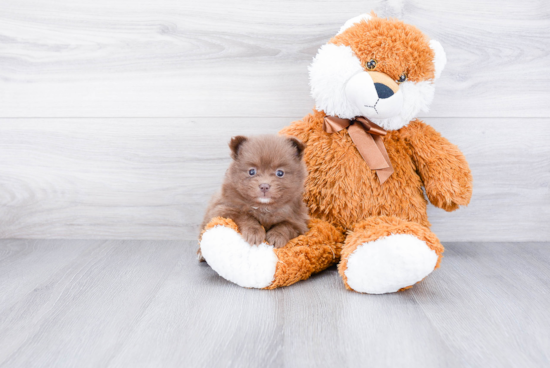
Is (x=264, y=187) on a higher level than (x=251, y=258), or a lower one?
higher

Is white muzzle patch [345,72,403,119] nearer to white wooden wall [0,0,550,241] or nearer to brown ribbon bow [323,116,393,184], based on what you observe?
brown ribbon bow [323,116,393,184]

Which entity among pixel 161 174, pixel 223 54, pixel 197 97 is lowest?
pixel 161 174

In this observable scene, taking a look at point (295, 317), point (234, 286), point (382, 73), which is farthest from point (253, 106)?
point (295, 317)

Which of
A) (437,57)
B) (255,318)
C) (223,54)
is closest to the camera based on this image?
(255,318)

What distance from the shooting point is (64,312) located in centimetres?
84

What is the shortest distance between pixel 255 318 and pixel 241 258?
0.48 feet

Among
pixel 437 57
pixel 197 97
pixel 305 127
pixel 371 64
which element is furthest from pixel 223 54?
pixel 437 57

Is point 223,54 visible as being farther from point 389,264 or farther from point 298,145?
point 389,264

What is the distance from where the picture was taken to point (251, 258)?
0.91 m

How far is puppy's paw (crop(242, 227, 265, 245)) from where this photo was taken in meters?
0.91

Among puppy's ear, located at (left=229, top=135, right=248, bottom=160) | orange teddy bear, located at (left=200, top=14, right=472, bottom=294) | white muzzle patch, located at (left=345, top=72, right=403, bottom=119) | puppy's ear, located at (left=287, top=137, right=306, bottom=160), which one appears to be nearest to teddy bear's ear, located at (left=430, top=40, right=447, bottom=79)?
orange teddy bear, located at (left=200, top=14, right=472, bottom=294)

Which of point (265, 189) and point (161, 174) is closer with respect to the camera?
point (265, 189)

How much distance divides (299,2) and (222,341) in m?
0.95

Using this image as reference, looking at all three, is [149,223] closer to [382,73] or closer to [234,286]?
[234,286]
